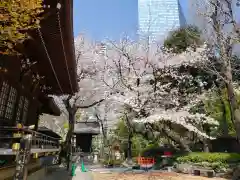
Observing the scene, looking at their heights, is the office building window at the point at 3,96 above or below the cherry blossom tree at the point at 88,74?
below

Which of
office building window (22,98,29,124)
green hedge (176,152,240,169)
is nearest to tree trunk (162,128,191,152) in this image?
green hedge (176,152,240,169)

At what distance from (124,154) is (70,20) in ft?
92.4

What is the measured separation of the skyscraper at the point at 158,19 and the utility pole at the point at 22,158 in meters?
23.1

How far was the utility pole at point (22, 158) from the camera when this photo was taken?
448cm

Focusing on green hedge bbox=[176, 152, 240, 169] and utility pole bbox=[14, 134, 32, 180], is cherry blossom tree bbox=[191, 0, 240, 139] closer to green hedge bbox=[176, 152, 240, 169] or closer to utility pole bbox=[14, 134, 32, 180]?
green hedge bbox=[176, 152, 240, 169]

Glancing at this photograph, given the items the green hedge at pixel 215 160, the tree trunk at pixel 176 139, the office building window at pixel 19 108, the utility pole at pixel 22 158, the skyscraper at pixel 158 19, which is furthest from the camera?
the skyscraper at pixel 158 19

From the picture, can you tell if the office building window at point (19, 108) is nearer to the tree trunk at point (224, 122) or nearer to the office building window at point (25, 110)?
the office building window at point (25, 110)

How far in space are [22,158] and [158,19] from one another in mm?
27385

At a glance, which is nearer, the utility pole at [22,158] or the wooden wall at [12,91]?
the utility pole at [22,158]

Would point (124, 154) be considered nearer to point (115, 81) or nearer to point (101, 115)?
point (101, 115)

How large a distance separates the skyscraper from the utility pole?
23.1 metres

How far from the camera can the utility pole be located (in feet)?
14.7

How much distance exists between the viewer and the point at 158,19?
96.9ft

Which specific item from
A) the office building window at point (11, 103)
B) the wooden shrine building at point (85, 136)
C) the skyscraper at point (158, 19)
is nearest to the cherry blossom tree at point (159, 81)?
the skyscraper at point (158, 19)
